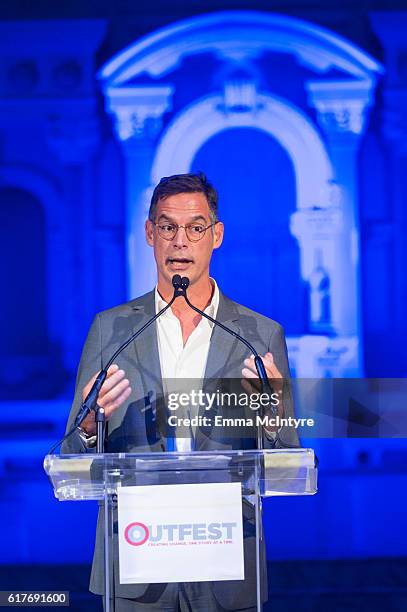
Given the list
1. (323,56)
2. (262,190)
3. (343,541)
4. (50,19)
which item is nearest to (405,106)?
(323,56)

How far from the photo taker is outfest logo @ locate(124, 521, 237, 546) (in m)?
2.36

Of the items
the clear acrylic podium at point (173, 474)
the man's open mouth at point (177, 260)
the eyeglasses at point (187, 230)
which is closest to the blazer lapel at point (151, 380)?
the man's open mouth at point (177, 260)

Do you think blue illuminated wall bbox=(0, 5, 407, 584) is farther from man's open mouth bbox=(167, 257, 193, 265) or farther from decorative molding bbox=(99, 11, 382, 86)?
man's open mouth bbox=(167, 257, 193, 265)

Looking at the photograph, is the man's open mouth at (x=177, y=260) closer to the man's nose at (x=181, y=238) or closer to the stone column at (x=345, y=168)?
the man's nose at (x=181, y=238)

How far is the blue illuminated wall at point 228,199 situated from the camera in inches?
158

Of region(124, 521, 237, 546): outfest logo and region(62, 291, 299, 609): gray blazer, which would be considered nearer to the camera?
region(124, 521, 237, 546): outfest logo

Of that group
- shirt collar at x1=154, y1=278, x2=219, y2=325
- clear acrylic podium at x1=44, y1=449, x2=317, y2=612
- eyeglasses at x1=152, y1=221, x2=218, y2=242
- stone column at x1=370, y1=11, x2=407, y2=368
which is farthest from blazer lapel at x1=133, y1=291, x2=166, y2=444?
clear acrylic podium at x1=44, y1=449, x2=317, y2=612

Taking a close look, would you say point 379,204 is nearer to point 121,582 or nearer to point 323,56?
point 323,56

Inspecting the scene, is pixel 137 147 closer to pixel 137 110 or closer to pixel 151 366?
pixel 137 110

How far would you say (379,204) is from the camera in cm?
404

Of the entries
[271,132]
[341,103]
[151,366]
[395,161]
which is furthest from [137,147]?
[395,161]

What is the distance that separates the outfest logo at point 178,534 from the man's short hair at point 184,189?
175 centimetres

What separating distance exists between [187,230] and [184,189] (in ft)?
0.71

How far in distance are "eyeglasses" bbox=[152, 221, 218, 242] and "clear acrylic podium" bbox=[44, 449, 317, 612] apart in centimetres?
150
